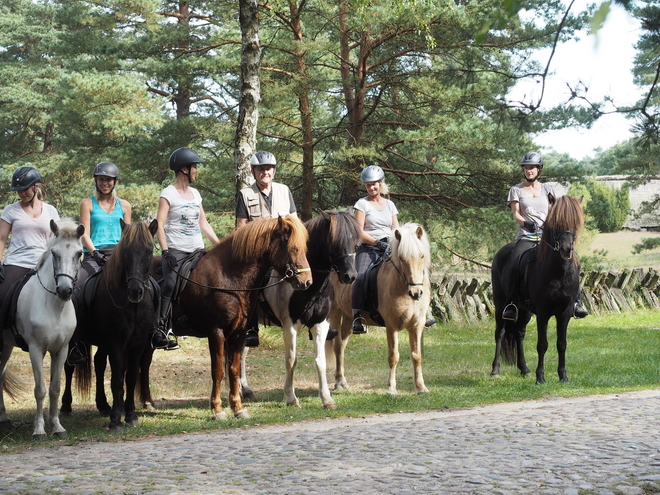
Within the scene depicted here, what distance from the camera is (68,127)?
24.1m

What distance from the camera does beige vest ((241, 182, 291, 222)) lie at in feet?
29.3

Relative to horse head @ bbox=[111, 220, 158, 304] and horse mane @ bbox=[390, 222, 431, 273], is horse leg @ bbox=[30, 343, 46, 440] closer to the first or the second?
horse head @ bbox=[111, 220, 158, 304]

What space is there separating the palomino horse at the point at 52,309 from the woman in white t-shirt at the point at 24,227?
1.14ft

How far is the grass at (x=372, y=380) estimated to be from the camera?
26.7 feet

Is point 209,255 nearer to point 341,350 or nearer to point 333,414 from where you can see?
point 333,414

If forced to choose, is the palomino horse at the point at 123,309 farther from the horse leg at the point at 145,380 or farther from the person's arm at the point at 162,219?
the horse leg at the point at 145,380

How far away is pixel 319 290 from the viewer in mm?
8508

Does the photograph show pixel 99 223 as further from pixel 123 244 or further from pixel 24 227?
pixel 123 244

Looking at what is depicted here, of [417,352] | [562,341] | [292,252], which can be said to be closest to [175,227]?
[292,252]

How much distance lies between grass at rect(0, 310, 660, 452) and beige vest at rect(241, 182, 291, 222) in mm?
2221

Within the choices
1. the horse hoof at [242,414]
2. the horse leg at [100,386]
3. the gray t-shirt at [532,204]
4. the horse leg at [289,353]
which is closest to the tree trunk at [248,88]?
the gray t-shirt at [532,204]

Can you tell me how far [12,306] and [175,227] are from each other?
184cm

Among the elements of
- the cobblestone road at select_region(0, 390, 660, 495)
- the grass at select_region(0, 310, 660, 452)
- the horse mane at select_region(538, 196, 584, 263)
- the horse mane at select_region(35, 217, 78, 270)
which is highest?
the horse mane at select_region(538, 196, 584, 263)

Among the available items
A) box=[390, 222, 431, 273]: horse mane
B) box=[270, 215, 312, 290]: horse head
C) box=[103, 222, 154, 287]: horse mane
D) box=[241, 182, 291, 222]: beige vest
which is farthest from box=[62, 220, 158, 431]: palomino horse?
box=[390, 222, 431, 273]: horse mane
